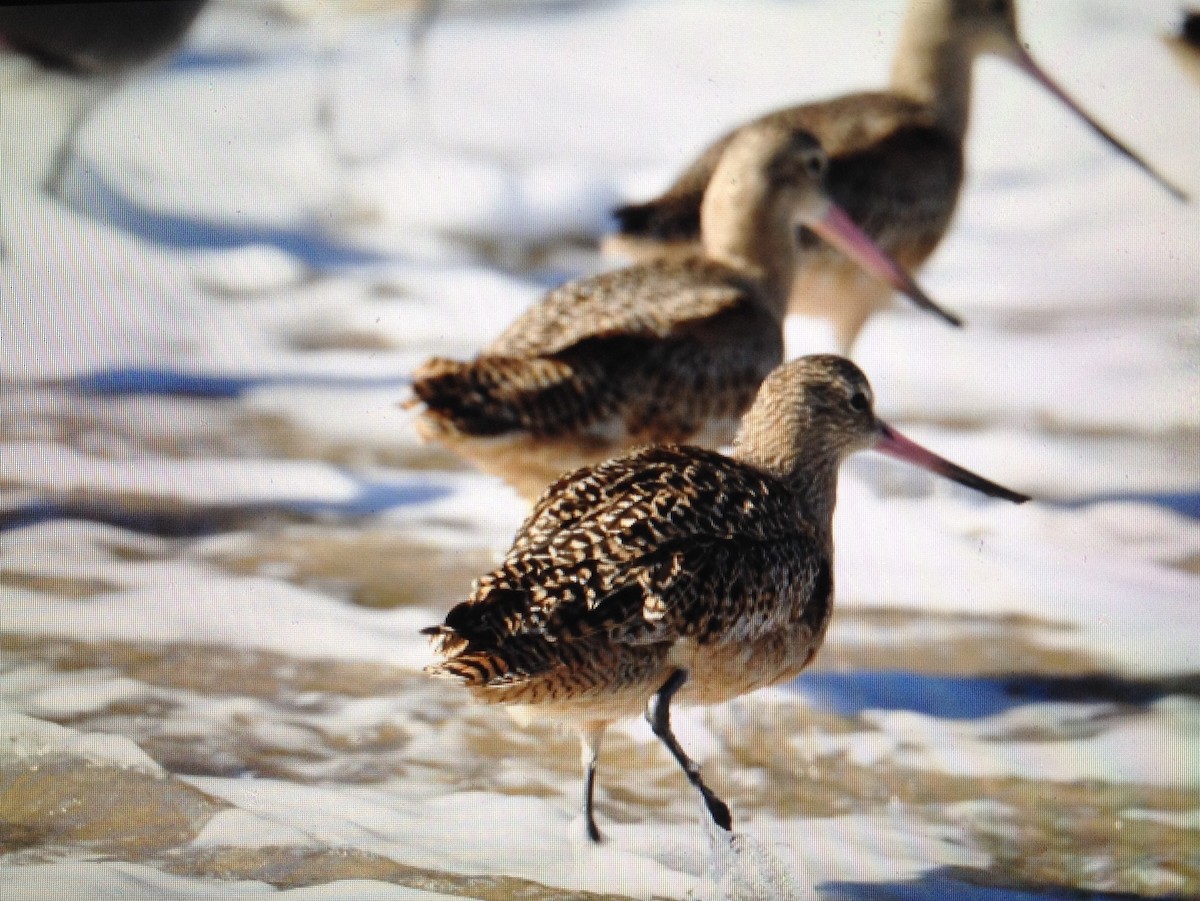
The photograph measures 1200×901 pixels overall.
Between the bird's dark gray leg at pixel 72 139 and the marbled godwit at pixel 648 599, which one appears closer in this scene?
the marbled godwit at pixel 648 599

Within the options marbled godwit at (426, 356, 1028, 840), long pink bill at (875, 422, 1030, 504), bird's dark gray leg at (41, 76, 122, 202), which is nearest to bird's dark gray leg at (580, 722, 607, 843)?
marbled godwit at (426, 356, 1028, 840)

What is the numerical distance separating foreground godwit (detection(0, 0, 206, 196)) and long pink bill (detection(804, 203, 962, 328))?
5.79 feet

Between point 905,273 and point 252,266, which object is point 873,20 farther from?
point 252,266

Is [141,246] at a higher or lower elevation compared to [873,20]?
lower

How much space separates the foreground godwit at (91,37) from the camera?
4.04m

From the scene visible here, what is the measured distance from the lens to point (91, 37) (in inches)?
161

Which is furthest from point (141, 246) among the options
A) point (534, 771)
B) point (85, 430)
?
point (534, 771)

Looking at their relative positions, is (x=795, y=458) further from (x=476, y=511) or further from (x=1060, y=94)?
(x=1060, y=94)

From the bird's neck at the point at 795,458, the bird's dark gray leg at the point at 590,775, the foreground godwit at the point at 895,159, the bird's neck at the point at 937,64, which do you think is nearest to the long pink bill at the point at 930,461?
the bird's neck at the point at 795,458

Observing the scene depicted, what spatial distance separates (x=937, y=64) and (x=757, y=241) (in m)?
0.80

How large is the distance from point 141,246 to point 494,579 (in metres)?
2.42

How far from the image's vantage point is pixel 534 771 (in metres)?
2.69

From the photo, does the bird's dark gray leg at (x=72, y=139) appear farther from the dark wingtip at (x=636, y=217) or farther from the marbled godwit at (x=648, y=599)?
the marbled godwit at (x=648, y=599)

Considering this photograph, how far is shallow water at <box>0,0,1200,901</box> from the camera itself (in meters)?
2.47
